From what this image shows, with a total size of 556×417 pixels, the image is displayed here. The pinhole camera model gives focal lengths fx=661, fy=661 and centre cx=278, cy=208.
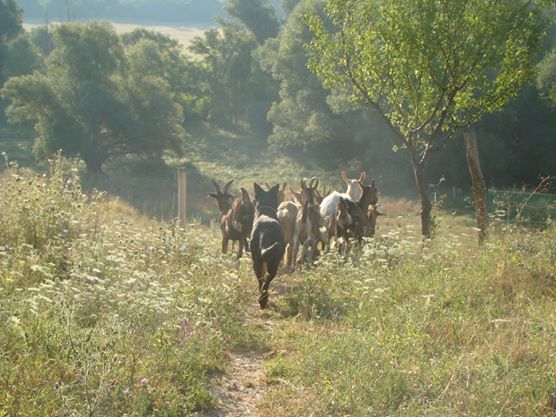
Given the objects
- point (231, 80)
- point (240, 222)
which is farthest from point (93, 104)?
point (240, 222)

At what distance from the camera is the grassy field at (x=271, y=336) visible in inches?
211

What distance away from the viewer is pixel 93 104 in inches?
1591

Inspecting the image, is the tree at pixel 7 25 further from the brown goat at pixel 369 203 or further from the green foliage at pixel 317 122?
the brown goat at pixel 369 203

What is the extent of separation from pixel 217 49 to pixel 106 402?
206ft

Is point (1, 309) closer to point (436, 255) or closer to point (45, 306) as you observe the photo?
point (45, 306)

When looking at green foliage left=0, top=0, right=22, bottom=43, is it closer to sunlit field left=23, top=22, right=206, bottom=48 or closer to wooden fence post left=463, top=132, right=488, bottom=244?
sunlit field left=23, top=22, right=206, bottom=48

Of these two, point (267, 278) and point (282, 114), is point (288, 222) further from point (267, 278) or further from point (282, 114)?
point (282, 114)

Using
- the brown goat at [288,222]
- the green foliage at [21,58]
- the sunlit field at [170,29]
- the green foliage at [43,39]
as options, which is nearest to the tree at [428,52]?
the brown goat at [288,222]

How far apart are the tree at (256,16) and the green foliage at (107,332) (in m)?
59.5

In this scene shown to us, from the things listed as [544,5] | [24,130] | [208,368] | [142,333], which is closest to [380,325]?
[208,368]

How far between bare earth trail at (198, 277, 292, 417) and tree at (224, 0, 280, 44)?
61343mm

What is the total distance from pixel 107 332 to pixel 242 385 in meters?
1.46

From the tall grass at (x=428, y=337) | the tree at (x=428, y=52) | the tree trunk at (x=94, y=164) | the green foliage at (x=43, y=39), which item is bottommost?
the tall grass at (x=428, y=337)

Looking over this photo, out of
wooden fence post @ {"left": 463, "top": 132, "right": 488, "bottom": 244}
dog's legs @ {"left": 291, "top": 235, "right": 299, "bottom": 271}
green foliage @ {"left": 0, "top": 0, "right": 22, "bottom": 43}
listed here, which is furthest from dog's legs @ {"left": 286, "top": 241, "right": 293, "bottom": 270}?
green foliage @ {"left": 0, "top": 0, "right": 22, "bottom": 43}
